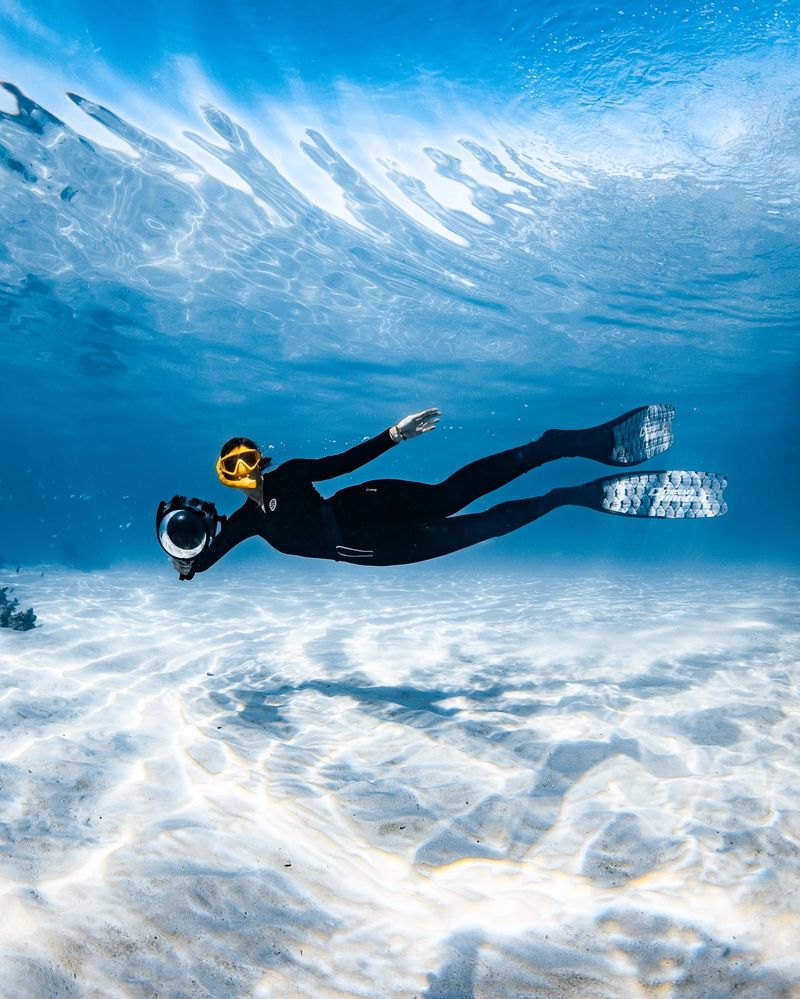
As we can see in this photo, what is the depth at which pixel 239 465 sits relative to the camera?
5.03 m

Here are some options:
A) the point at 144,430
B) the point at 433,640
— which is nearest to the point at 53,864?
the point at 433,640

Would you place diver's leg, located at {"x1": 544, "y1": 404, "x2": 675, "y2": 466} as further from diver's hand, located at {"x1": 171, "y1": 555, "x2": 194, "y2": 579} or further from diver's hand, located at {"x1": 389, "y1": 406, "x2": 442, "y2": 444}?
diver's hand, located at {"x1": 171, "y1": 555, "x2": 194, "y2": 579}

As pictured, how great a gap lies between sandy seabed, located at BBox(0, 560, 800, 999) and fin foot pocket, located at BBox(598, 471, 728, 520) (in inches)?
87.4

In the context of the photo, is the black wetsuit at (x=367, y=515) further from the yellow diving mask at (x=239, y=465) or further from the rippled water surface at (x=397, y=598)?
the rippled water surface at (x=397, y=598)

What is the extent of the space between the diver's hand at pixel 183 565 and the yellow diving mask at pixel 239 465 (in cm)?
76

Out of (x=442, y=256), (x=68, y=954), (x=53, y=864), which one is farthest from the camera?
(x=442, y=256)

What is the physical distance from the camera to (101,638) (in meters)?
8.99

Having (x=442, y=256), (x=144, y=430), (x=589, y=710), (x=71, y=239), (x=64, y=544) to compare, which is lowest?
(x=64, y=544)

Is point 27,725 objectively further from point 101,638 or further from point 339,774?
point 101,638

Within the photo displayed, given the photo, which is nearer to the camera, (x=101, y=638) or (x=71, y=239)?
(x=101, y=638)

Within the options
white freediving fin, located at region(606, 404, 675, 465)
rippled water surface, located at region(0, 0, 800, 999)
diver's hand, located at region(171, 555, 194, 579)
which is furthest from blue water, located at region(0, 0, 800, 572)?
→ diver's hand, located at region(171, 555, 194, 579)

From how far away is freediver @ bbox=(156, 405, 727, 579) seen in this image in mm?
5027

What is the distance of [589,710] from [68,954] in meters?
5.23

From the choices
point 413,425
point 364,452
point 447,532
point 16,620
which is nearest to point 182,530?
point 364,452
